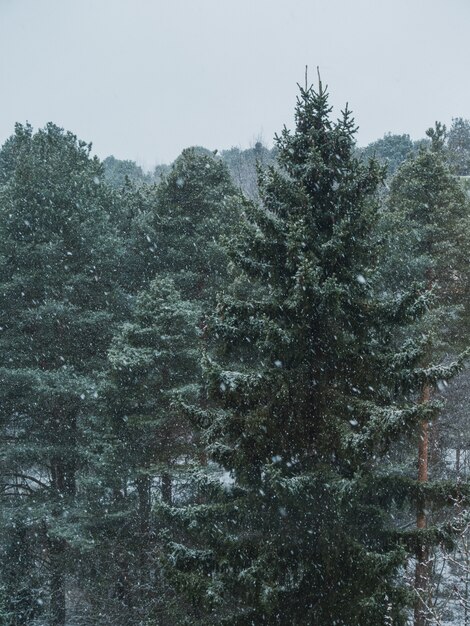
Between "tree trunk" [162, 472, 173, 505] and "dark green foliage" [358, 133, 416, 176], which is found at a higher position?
"dark green foliage" [358, 133, 416, 176]

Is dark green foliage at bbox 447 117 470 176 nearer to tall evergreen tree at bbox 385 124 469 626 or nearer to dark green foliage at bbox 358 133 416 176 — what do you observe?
dark green foliage at bbox 358 133 416 176

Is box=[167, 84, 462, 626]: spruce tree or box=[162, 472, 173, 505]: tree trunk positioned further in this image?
box=[162, 472, 173, 505]: tree trunk

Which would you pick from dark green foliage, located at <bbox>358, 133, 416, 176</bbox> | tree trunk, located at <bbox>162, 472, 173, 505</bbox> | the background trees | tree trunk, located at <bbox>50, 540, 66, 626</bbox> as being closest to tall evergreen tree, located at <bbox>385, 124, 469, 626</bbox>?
the background trees

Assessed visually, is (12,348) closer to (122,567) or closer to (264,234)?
(122,567)

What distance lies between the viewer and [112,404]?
14.7m

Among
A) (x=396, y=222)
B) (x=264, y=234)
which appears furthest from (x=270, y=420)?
(x=396, y=222)

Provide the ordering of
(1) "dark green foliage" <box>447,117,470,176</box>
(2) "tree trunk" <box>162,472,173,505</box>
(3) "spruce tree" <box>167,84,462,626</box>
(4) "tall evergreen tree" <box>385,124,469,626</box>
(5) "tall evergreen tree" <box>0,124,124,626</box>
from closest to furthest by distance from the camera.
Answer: (3) "spruce tree" <box>167,84,462,626</box>, (4) "tall evergreen tree" <box>385,124,469,626</box>, (2) "tree trunk" <box>162,472,173,505</box>, (5) "tall evergreen tree" <box>0,124,124,626</box>, (1) "dark green foliage" <box>447,117,470,176</box>

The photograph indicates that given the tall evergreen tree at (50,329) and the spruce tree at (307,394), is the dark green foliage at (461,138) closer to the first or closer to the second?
the tall evergreen tree at (50,329)

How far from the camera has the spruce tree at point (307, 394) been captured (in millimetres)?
7449

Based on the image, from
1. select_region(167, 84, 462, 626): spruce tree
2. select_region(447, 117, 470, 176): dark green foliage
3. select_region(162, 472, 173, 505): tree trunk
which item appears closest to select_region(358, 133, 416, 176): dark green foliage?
select_region(447, 117, 470, 176): dark green foliage

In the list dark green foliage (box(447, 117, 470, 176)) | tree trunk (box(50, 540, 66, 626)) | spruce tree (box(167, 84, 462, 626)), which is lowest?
tree trunk (box(50, 540, 66, 626))

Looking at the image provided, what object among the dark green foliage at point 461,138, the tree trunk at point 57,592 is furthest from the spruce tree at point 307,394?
the dark green foliage at point 461,138

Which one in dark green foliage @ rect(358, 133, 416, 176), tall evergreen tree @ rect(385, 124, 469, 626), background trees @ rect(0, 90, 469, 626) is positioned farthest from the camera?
dark green foliage @ rect(358, 133, 416, 176)

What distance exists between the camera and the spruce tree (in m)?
7.45
